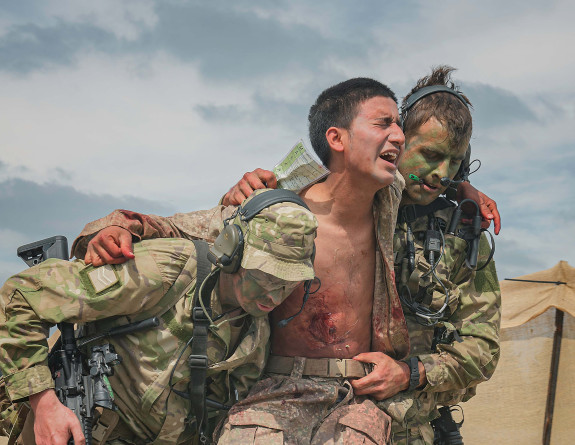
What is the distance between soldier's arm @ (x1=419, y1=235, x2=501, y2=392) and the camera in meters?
4.36

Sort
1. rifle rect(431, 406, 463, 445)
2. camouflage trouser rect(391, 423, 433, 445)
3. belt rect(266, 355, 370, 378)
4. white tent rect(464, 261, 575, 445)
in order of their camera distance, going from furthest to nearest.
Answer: white tent rect(464, 261, 575, 445)
rifle rect(431, 406, 463, 445)
camouflage trouser rect(391, 423, 433, 445)
belt rect(266, 355, 370, 378)

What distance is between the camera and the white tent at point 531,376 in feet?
24.5

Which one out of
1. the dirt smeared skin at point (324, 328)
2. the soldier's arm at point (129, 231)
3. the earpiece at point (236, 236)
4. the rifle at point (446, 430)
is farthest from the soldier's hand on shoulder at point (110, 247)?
the rifle at point (446, 430)

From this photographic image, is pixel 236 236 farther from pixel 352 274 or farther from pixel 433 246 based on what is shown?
pixel 433 246

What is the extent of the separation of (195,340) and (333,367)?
2.63ft

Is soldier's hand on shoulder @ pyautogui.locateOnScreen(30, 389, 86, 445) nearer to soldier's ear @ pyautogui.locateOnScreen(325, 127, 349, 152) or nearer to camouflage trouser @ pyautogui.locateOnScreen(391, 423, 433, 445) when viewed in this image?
camouflage trouser @ pyautogui.locateOnScreen(391, 423, 433, 445)

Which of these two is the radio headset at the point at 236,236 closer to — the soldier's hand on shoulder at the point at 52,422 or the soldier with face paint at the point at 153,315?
the soldier with face paint at the point at 153,315

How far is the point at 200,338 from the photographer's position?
3680 mm

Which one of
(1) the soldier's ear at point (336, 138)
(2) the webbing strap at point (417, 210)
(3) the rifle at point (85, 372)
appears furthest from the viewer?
(2) the webbing strap at point (417, 210)

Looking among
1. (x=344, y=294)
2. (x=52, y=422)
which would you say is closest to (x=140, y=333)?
(x=52, y=422)

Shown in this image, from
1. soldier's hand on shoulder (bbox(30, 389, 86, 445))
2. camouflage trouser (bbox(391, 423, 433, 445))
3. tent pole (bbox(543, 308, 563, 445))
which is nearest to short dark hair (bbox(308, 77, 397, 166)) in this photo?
camouflage trouser (bbox(391, 423, 433, 445))

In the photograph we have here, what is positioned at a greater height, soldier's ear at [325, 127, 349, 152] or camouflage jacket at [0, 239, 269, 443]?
soldier's ear at [325, 127, 349, 152]

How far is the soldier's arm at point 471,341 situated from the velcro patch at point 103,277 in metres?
1.86

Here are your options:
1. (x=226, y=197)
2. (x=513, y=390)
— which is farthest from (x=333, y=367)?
(x=513, y=390)
